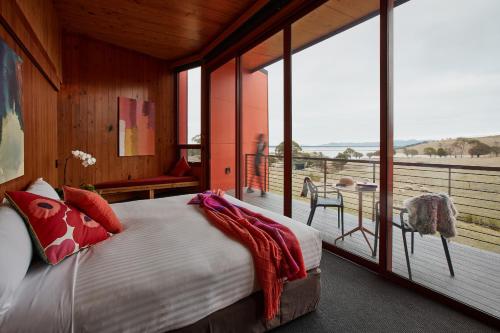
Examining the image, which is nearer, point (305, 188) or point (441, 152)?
point (441, 152)

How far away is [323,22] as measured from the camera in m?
3.07

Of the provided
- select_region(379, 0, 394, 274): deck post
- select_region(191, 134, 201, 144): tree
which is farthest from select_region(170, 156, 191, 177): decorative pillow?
select_region(379, 0, 394, 274): deck post

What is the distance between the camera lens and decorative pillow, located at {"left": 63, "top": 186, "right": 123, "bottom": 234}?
166 centimetres

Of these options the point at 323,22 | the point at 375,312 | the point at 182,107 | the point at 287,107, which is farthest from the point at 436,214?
the point at 182,107

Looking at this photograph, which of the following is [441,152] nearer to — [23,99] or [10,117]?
[10,117]

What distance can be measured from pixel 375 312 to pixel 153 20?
4.27 meters

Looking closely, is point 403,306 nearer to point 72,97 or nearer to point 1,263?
point 1,263

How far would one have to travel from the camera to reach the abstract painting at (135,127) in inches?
186

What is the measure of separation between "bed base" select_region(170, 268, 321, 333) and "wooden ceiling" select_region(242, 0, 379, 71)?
2680 mm

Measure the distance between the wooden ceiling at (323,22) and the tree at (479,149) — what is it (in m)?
1.64

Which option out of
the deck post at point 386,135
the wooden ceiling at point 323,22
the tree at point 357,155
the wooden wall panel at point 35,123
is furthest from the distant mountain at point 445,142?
the wooden wall panel at point 35,123

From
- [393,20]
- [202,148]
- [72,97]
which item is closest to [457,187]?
[393,20]

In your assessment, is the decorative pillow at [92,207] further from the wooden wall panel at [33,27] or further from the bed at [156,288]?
the wooden wall panel at [33,27]

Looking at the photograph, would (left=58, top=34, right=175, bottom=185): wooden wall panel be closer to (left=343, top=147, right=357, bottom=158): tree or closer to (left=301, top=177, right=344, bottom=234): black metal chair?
(left=301, top=177, right=344, bottom=234): black metal chair
